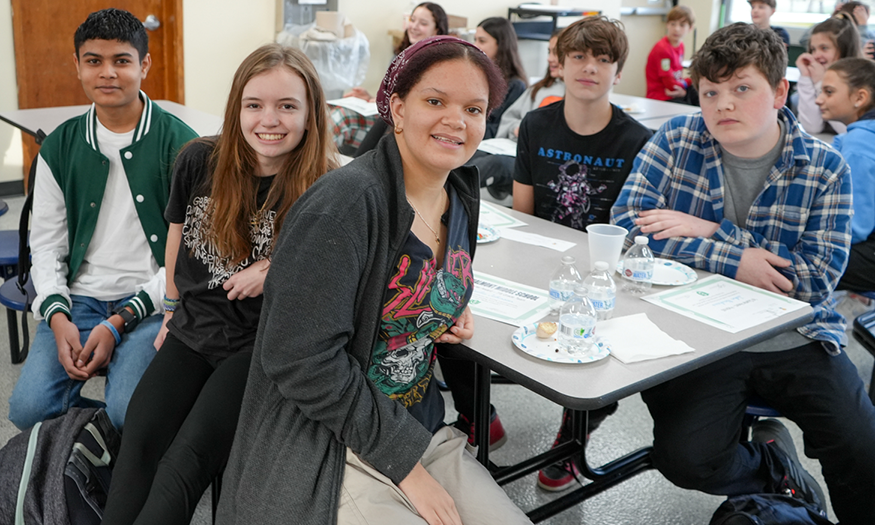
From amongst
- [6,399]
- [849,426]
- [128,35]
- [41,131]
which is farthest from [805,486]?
[41,131]

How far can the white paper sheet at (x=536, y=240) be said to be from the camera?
2029 millimetres

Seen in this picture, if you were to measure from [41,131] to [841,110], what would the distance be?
130 inches

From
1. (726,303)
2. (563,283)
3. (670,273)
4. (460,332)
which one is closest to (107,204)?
(460,332)

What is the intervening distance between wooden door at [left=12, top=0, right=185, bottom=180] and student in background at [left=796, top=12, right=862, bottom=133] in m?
4.05

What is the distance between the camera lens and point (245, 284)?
1617mm

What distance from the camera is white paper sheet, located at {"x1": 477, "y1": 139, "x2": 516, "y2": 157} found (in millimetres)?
3653

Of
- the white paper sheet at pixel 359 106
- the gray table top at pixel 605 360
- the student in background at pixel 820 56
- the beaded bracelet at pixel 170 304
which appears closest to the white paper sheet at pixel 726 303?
the gray table top at pixel 605 360

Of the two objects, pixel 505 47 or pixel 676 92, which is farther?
pixel 676 92

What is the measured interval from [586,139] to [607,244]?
2.13 feet

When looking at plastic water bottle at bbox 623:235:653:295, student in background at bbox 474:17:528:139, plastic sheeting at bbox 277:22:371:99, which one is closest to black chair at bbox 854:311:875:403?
plastic water bottle at bbox 623:235:653:295

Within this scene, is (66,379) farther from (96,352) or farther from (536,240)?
(536,240)

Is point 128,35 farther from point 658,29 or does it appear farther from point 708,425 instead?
point 658,29

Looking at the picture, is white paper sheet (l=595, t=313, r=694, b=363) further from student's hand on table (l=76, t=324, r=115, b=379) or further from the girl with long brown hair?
student's hand on table (l=76, t=324, r=115, b=379)

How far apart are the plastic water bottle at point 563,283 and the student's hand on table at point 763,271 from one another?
41 centimetres
